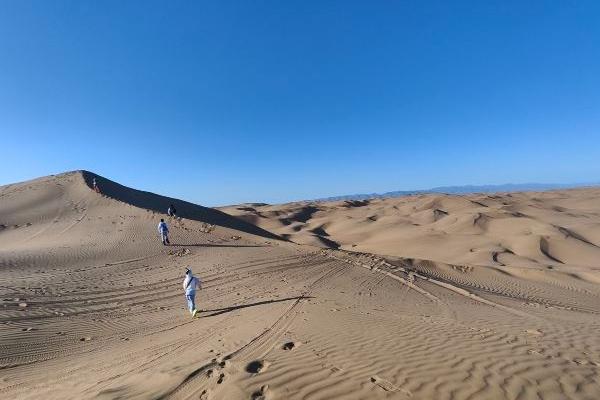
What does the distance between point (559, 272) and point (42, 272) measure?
2312 centimetres

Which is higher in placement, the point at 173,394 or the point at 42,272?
the point at 42,272

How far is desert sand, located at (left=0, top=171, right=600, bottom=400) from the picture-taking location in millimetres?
5535

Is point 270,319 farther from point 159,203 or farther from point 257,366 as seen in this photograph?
point 159,203

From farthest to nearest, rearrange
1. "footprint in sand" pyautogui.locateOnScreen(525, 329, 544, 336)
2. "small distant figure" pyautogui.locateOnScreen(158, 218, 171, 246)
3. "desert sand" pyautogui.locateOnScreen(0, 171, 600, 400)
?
"small distant figure" pyautogui.locateOnScreen(158, 218, 171, 246)
"footprint in sand" pyautogui.locateOnScreen(525, 329, 544, 336)
"desert sand" pyautogui.locateOnScreen(0, 171, 600, 400)

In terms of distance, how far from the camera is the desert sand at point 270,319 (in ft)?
18.2

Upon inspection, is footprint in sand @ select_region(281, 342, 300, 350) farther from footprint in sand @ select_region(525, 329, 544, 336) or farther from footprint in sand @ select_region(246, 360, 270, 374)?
footprint in sand @ select_region(525, 329, 544, 336)

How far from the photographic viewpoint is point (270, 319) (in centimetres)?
927

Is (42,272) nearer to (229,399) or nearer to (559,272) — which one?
(229,399)

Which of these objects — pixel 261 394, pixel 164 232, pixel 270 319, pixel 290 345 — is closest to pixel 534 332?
pixel 290 345

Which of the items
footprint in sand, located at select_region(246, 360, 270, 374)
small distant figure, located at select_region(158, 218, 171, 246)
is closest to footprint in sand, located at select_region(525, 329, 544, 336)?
footprint in sand, located at select_region(246, 360, 270, 374)

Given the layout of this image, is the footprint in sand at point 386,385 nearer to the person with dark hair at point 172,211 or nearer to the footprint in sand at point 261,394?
the footprint in sand at point 261,394

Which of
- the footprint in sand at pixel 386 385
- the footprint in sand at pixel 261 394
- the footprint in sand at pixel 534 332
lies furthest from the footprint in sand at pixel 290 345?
the footprint in sand at pixel 534 332

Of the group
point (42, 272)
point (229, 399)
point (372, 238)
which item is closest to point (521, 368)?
point (229, 399)

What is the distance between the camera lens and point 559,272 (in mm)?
20406
